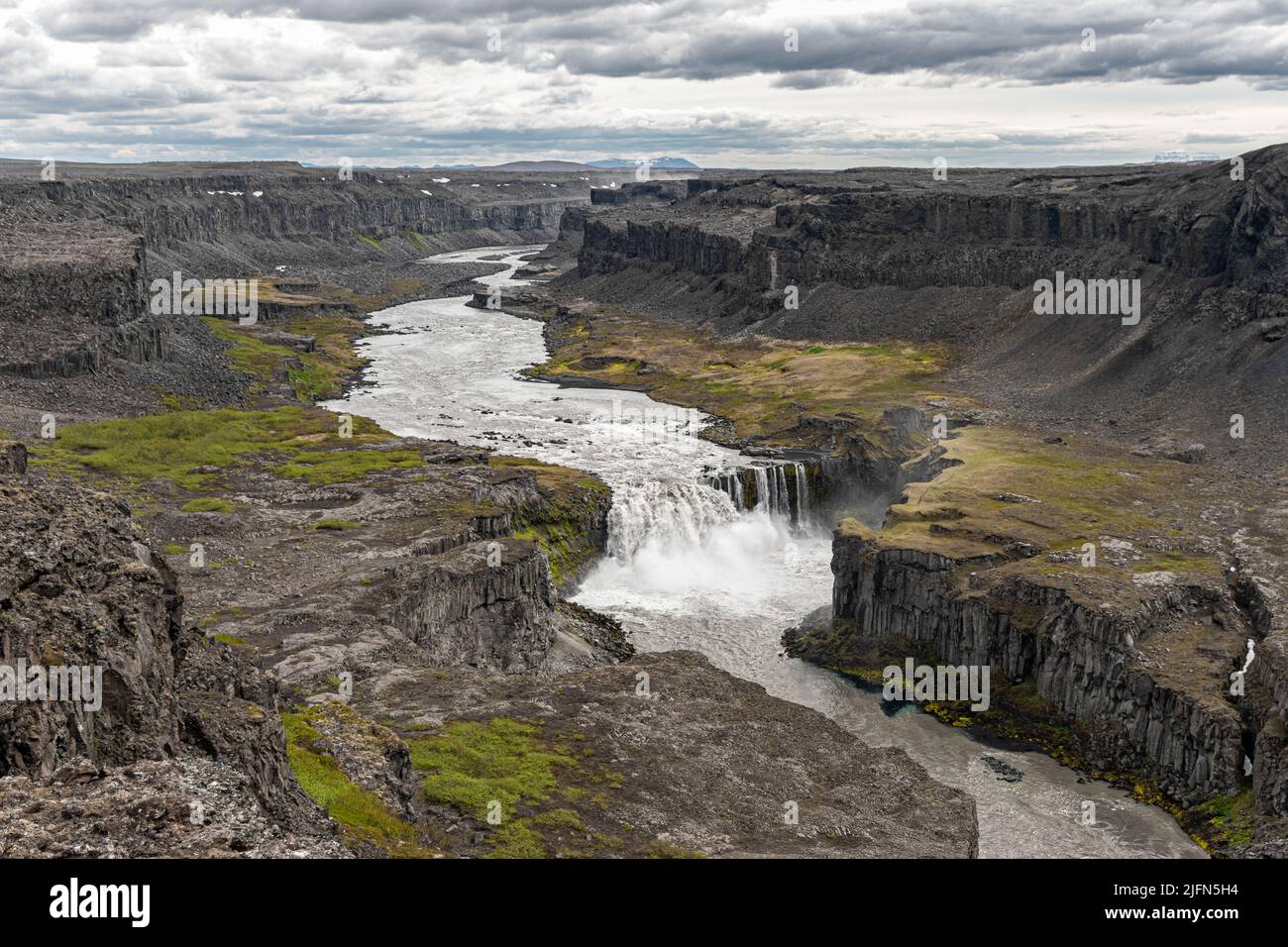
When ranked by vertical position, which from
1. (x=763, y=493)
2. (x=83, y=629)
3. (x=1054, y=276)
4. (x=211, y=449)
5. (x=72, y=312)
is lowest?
(x=763, y=493)

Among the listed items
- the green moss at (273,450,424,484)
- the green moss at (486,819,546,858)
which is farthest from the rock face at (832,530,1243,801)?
the green moss at (273,450,424,484)

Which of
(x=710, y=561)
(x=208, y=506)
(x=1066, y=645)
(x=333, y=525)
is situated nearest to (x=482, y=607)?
(x=333, y=525)

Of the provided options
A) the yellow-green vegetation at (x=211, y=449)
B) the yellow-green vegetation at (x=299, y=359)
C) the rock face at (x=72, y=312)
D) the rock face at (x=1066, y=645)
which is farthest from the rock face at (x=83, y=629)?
the yellow-green vegetation at (x=299, y=359)

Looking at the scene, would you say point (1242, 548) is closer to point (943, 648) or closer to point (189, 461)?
point (943, 648)

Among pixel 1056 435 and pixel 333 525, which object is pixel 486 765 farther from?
pixel 1056 435

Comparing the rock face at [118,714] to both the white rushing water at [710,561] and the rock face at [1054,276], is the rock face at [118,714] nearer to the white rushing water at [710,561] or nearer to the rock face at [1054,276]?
the white rushing water at [710,561]

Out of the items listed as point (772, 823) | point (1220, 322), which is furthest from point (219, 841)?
point (1220, 322)

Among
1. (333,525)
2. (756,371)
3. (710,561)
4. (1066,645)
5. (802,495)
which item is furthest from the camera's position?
(756,371)
